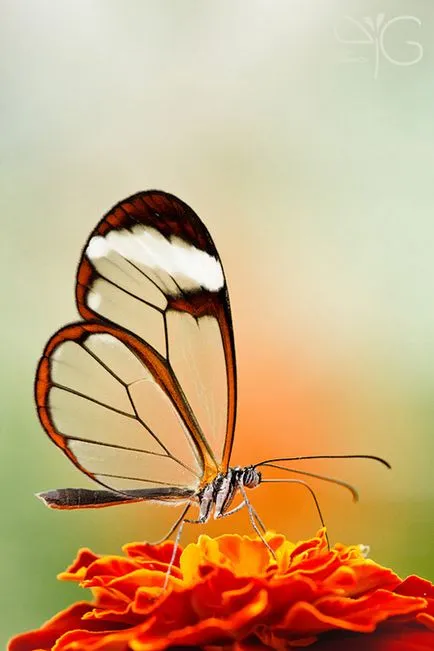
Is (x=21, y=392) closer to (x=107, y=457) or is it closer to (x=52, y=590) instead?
(x=107, y=457)

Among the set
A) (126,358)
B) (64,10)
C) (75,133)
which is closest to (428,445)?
(126,358)

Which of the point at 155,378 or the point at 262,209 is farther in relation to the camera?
the point at 262,209

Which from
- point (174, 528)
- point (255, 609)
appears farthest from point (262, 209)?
point (255, 609)

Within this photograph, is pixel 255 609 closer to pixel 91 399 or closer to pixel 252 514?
pixel 252 514

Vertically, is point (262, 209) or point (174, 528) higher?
point (262, 209)
